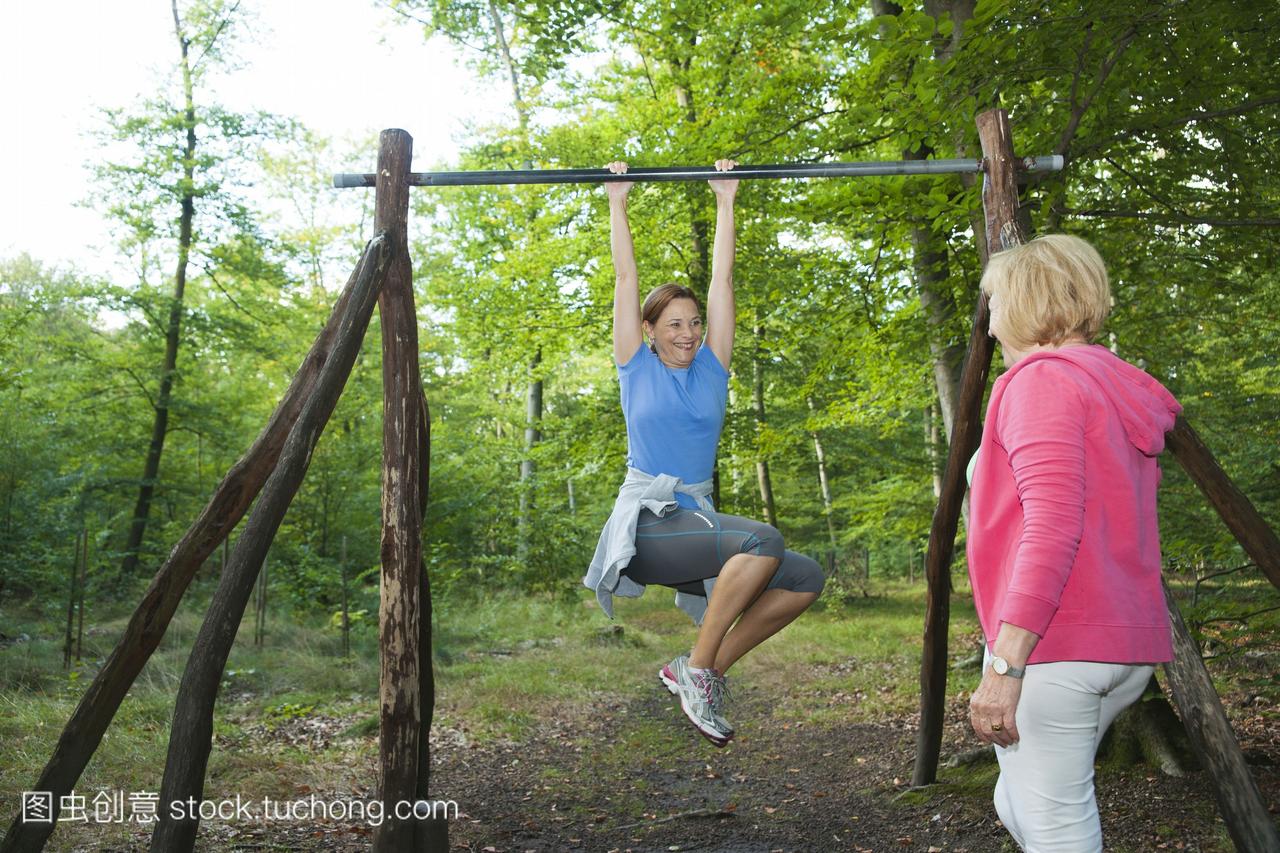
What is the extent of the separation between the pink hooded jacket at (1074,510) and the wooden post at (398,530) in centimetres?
216

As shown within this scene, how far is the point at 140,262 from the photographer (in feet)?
53.1

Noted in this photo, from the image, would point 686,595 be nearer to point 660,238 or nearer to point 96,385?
point 660,238

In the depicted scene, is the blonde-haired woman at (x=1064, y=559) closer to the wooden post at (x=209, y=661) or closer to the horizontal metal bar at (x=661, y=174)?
the horizontal metal bar at (x=661, y=174)

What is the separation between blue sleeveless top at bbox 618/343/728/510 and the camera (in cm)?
367

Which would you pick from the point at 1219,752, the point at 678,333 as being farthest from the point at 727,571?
the point at 1219,752

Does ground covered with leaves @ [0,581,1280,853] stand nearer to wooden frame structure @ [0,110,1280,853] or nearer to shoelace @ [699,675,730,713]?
wooden frame structure @ [0,110,1280,853]

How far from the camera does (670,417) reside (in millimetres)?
3666

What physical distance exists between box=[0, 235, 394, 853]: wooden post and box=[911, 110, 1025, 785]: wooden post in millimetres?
2466

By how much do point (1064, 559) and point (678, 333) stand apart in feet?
7.09

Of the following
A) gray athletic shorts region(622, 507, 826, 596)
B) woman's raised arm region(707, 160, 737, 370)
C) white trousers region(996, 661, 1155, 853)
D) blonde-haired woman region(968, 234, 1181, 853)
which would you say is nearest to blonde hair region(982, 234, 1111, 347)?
blonde-haired woman region(968, 234, 1181, 853)

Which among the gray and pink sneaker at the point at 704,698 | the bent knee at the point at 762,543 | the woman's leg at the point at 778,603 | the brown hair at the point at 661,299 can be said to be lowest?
the gray and pink sneaker at the point at 704,698

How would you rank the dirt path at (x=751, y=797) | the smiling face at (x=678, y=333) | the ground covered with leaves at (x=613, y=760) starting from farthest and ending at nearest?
the ground covered with leaves at (x=613, y=760)
the dirt path at (x=751, y=797)
the smiling face at (x=678, y=333)

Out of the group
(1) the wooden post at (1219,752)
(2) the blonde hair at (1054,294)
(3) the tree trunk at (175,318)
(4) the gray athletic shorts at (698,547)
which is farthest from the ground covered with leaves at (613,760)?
(3) the tree trunk at (175,318)

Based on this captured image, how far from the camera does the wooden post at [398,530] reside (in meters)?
3.40
